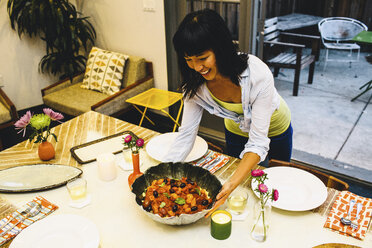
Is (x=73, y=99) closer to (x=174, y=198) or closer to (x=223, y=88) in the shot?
(x=223, y=88)

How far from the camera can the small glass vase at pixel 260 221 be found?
1.16 meters

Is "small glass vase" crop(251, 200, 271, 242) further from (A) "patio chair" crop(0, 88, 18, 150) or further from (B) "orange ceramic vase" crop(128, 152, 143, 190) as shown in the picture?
(A) "patio chair" crop(0, 88, 18, 150)

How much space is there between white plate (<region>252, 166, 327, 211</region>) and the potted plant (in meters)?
3.00

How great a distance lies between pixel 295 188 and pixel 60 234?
94 cm

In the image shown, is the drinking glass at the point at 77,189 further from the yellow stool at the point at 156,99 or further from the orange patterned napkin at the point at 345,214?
the yellow stool at the point at 156,99

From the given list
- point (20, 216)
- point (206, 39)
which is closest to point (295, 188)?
point (206, 39)

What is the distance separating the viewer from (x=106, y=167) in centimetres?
153

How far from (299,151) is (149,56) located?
6.05ft

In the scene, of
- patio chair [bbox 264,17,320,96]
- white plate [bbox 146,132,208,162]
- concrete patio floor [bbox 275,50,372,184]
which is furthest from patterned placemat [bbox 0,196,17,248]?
patio chair [bbox 264,17,320,96]

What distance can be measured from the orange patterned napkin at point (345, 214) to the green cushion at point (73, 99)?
261 centimetres

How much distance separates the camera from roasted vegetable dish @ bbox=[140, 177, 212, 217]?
3.99 ft

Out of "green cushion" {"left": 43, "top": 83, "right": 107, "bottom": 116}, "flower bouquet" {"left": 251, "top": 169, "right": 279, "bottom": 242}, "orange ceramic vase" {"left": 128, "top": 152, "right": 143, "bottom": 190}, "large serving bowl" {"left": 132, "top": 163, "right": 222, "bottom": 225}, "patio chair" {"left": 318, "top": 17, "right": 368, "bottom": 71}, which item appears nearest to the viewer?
"flower bouquet" {"left": 251, "top": 169, "right": 279, "bottom": 242}

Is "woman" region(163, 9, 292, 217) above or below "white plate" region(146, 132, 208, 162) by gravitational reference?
above

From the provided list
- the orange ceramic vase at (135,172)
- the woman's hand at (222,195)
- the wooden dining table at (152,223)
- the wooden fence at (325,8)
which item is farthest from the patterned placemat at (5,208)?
the wooden fence at (325,8)
